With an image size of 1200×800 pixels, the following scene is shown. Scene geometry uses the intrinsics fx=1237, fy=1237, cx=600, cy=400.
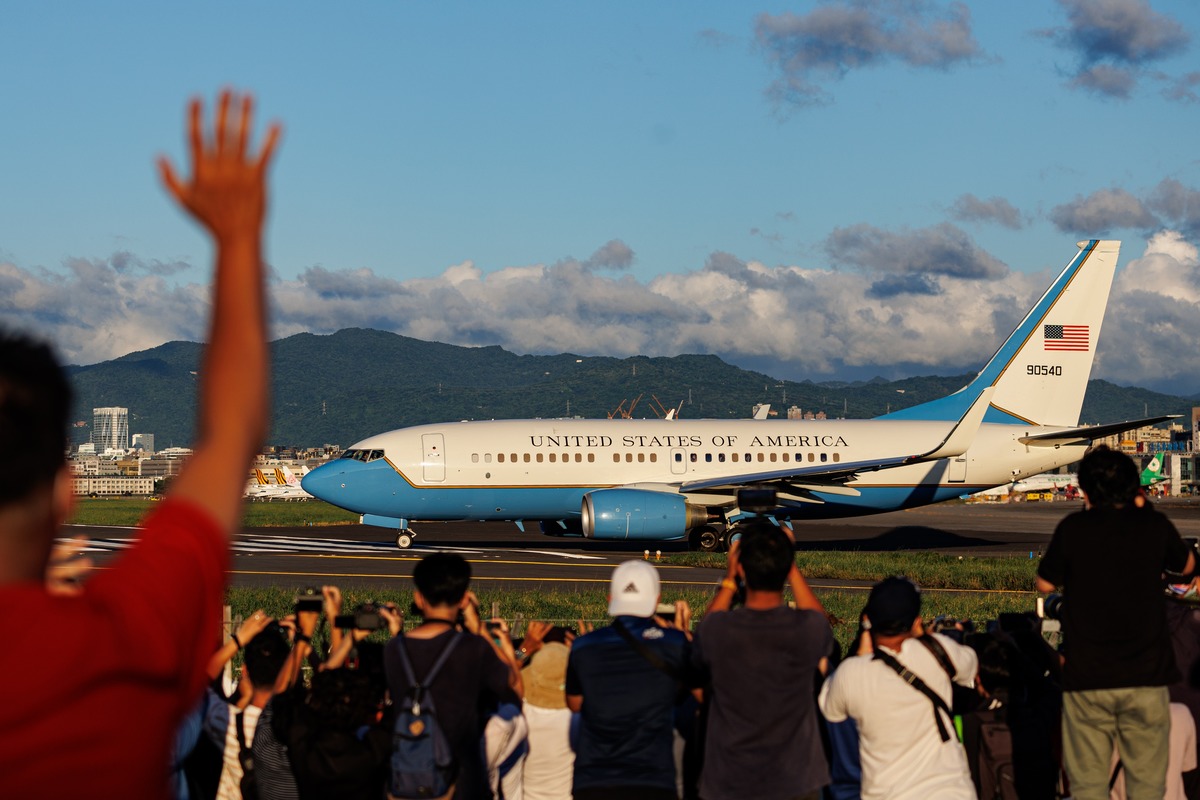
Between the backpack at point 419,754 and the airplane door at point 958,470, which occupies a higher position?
the airplane door at point 958,470

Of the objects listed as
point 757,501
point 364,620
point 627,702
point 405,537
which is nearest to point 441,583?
point 364,620

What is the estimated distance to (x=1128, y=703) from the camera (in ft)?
22.4

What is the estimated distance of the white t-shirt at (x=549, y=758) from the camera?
23.9ft

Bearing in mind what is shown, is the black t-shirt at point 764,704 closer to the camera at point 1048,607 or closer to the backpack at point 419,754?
the backpack at point 419,754

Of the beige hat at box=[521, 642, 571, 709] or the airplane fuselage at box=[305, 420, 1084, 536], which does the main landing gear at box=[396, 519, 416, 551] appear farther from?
the beige hat at box=[521, 642, 571, 709]

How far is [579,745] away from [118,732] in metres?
4.72

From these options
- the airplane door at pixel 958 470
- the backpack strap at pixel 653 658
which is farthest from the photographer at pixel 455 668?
the airplane door at pixel 958 470

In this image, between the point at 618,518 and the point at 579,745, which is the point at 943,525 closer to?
the point at 618,518

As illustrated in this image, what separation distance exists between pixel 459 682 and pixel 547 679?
1.47m

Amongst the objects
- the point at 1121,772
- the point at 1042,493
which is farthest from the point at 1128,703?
the point at 1042,493

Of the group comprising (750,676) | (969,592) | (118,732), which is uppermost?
(118,732)

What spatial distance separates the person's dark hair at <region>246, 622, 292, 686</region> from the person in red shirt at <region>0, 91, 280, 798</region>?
197 inches

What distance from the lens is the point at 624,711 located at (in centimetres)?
627

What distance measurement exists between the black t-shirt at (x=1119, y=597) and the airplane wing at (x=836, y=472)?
25.2m
